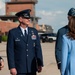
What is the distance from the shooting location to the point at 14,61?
6.57 metres

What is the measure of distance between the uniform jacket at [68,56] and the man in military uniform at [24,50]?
1.56 meters

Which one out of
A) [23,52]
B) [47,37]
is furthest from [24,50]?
[47,37]

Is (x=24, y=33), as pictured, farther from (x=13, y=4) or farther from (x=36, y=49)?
(x=13, y=4)

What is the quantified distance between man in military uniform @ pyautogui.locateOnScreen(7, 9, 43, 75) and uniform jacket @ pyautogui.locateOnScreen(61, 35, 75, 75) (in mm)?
1556

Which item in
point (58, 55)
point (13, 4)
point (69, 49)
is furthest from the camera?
point (13, 4)

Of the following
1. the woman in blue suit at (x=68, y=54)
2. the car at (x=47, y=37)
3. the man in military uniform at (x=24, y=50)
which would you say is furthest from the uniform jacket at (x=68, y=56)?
the car at (x=47, y=37)

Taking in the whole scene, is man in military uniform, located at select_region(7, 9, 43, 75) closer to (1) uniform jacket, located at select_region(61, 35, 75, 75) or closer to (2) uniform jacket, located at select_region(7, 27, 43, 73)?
(2) uniform jacket, located at select_region(7, 27, 43, 73)

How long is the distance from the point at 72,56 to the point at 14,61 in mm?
1758

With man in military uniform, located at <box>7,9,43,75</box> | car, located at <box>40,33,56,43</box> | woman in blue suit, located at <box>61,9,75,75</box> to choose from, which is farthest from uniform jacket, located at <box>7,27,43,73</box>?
car, located at <box>40,33,56,43</box>

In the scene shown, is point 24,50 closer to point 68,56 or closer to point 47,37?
point 68,56

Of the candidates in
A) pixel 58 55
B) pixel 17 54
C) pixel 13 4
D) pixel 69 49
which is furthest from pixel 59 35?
pixel 13 4

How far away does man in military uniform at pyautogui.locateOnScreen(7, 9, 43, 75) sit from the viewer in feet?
21.5

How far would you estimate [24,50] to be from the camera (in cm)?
655

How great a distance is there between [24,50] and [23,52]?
41mm
